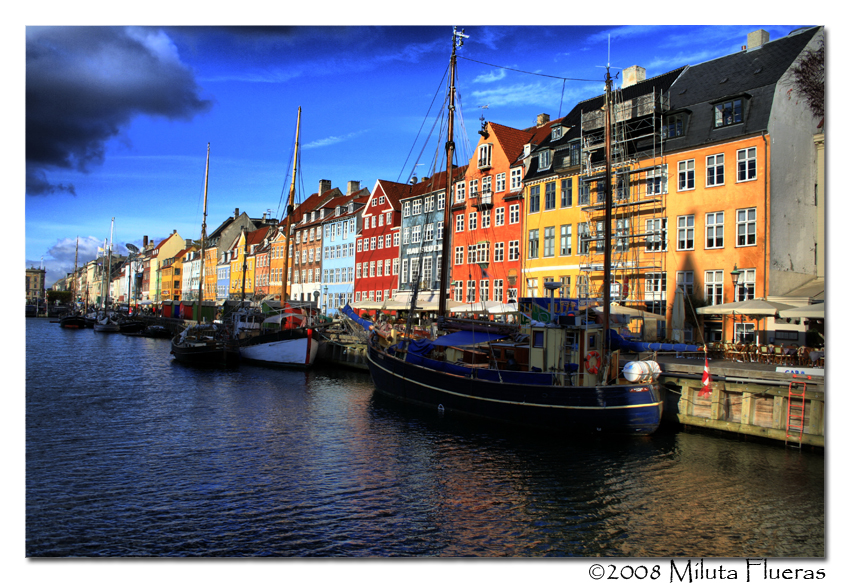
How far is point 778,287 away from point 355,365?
2465 cm

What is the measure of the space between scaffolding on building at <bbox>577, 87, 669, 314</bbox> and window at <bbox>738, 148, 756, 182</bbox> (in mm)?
3877

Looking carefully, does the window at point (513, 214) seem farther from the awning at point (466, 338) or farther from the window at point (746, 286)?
the awning at point (466, 338)

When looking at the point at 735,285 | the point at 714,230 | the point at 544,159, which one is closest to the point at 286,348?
the point at 544,159

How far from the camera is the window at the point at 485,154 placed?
147ft

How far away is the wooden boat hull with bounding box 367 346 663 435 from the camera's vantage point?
1873 centimetres

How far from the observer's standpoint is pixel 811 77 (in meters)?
24.7

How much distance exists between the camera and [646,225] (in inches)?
1281

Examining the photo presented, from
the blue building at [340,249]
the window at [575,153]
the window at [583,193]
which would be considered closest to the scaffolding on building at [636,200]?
the window at [583,193]

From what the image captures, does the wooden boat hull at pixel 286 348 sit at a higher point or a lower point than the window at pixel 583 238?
lower

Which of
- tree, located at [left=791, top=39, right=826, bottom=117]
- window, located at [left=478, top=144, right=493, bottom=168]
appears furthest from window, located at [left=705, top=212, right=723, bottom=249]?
window, located at [left=478, top=144, right=493, bottom=168]

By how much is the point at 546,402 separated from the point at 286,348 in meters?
24.5

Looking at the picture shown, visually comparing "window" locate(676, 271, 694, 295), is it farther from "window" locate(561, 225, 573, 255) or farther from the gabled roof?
"window" locate(561, 225, 573, 255)

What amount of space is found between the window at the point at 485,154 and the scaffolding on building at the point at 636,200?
11228 mm

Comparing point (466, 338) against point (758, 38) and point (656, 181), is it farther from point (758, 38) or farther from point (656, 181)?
point (758, 38)
